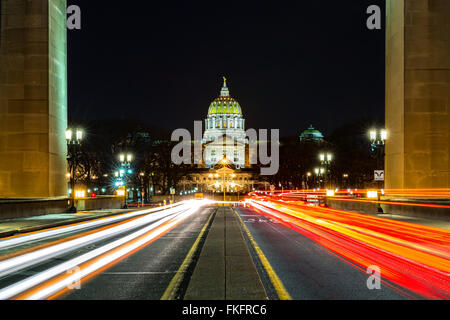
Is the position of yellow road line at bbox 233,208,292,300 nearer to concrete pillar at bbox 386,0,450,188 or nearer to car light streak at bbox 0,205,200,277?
car light streak at bbox 0,205,200,277

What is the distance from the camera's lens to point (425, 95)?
973 inches

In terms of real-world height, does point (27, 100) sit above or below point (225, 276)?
above

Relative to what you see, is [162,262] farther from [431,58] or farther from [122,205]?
[122,205]

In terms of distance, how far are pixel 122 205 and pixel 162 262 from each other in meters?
31.2

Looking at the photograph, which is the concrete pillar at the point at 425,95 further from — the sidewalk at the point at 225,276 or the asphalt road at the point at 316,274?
the sidewalk at the point at 225,276

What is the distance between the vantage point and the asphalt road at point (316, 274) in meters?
7.00

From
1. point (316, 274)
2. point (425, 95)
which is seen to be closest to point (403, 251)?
point (316, 274)

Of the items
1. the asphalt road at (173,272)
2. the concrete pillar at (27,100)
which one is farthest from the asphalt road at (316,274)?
the concrete pillar at (27,100)

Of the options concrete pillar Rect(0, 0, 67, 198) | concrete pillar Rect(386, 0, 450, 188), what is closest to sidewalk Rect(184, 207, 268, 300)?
concrete pillar Rect(386, 0, 450, 188)

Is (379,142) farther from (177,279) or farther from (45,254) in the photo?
(177,279)

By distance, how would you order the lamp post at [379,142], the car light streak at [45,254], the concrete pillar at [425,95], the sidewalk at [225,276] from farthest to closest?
the lamp post at [379,142] < the concrete pillar at [425,95] < the car light streak at [45,254] < the sidewalk at [225,276]

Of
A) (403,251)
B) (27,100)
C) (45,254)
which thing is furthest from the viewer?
(27,100)

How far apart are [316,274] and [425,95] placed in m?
18.7

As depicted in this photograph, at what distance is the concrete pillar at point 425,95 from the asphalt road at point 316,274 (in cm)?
1322
